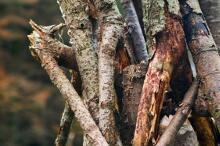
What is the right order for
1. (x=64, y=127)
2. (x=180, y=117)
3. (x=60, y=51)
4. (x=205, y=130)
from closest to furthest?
(x=180, y=117) → (x=205, y=130) → (x=60, y=51) → (x=64, y=127)

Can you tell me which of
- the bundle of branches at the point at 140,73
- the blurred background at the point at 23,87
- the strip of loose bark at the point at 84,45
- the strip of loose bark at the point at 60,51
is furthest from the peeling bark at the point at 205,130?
the blurred background at the point at 23,87

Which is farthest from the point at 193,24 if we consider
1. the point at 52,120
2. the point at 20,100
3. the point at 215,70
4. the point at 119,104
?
the point at 52,120

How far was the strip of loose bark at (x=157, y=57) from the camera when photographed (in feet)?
4.55

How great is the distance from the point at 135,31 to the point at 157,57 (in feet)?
0.90

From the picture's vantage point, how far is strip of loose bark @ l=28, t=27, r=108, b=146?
→ 1389 mm

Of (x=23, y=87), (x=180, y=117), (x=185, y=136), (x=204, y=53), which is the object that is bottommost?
(x=23, y=87)

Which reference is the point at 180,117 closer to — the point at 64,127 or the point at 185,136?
the point at 185,136

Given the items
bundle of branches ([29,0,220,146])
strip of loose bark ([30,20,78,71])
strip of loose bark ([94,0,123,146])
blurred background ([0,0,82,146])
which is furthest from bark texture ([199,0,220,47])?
blurred background ([0,0,82,146])

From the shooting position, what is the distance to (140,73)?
1472mm

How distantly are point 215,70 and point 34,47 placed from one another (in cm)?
50

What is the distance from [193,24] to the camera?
57.6 inches

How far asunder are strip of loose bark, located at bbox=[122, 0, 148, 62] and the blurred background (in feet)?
28.3

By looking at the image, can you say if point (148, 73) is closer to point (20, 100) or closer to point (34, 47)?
point (34, 47)

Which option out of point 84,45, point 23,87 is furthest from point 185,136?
point 23,87
